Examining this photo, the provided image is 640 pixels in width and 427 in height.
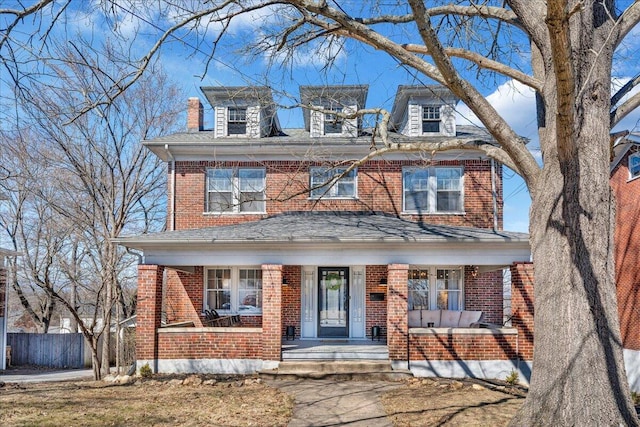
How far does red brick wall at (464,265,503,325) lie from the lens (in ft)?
47.8

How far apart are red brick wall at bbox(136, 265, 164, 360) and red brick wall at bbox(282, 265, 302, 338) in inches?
146

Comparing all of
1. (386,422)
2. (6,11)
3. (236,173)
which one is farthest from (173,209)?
(6,11)

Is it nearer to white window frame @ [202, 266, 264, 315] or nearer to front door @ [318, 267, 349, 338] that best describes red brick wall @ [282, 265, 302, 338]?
front door @ [318, 267, 349, 338]

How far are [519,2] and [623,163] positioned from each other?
1036 cm

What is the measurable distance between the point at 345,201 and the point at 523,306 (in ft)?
18.9

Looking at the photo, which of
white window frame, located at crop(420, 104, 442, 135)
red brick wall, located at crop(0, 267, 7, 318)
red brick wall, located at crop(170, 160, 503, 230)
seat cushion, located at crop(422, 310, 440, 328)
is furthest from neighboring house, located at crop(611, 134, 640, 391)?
red brick wall, located at crop(0, 267, 7, 318)

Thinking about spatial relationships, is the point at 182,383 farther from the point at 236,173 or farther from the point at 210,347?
the point at 236,173

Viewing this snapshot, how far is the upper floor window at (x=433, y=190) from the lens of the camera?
1492 centimetres

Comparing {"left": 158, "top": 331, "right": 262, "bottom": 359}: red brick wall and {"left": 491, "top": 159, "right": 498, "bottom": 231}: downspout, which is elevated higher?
{"left": 491, "top": 159, "right": 498, "bottom": 231}: downspout

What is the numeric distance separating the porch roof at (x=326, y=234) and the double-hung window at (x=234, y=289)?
1.76m

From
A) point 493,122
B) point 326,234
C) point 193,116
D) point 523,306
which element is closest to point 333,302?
point 326,234

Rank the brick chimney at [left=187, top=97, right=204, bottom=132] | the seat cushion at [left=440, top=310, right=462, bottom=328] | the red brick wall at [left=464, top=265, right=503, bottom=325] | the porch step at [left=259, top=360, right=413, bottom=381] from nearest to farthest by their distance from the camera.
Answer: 1. the porch step at [left=259, top=360, right=413, bottom=381]
2. the seat cushion at [left=440, top=310, right=462, bottom=328]
3. the red brick wall at [left=464, top=265, right=503, bottom=325]
4. the brick chimney at [left=187, top=97, right=204, bottom=132]

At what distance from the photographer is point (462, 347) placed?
11.8 metres

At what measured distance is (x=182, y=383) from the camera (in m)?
10.8
